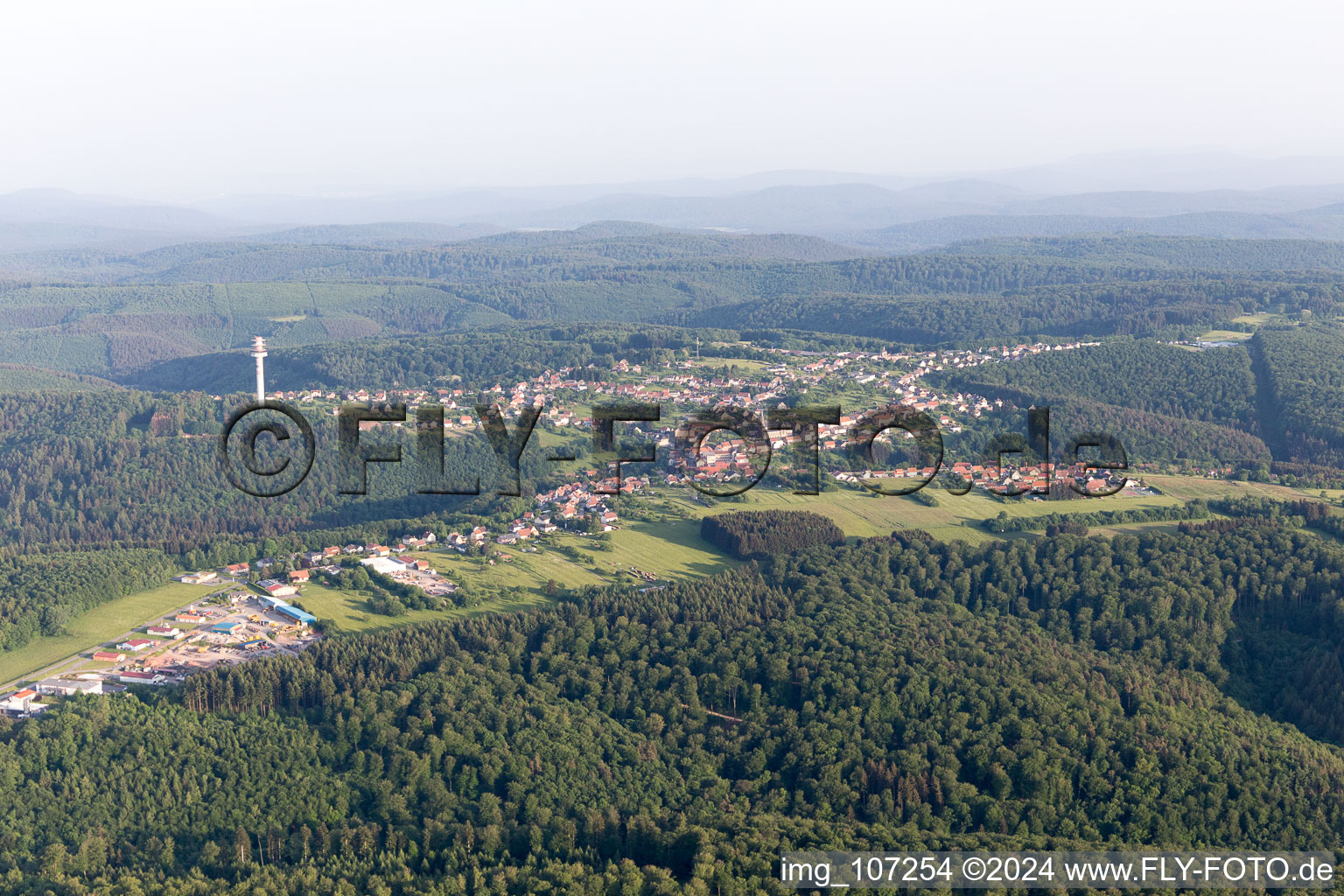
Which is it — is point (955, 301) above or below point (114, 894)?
above

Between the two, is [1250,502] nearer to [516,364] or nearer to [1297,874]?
[1297,874]

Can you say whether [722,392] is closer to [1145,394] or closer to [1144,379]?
[1145,394]

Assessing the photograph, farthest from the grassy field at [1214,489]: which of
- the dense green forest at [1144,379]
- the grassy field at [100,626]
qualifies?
the grassy field at [100,626]

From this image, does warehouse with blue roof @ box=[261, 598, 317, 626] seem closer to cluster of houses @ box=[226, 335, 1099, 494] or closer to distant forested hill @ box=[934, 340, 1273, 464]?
cluster of houses @ box=[226, 335, 1099, 494]

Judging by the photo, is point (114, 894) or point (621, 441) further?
point (621, 441)

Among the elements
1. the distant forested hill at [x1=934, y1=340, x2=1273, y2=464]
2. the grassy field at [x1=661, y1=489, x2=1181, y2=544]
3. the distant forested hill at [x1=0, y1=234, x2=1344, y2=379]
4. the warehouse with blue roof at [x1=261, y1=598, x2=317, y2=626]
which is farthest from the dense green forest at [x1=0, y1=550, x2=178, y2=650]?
the distant forested hill at [x1=0, y1=234, x2=1344, y2=379]

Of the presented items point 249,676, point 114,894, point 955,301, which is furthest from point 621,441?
point 955,301
